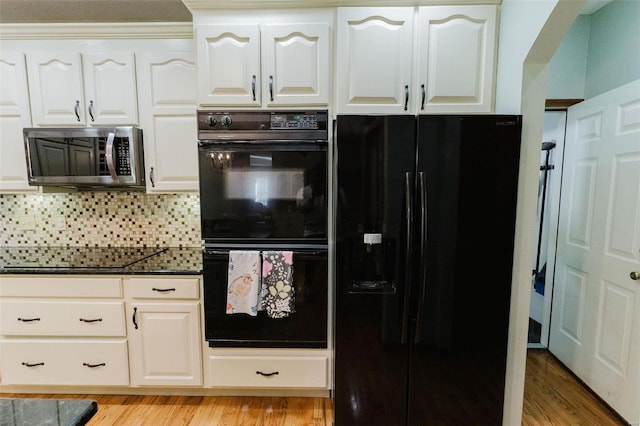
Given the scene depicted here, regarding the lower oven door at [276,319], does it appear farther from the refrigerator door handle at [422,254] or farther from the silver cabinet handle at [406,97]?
the silver cabinet handle at [406,97]

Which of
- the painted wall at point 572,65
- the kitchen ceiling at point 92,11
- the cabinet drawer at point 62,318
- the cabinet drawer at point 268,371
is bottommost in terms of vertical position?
the cabinet drawer at point 268,371

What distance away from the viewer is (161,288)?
1.84 m

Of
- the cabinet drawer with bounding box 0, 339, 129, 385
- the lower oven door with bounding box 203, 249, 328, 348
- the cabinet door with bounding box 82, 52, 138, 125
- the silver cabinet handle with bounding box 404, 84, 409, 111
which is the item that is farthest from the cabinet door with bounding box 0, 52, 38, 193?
the silver cabinet handle with bounding box 404, 84, 409, 111

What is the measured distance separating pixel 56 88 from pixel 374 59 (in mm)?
2069

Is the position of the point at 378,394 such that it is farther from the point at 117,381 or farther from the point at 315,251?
the point at 117,381

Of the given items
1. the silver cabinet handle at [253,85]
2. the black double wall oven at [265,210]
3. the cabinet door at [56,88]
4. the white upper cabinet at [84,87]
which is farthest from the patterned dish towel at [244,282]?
the cabinet door at [56,88]

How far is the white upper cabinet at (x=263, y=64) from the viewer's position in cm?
174

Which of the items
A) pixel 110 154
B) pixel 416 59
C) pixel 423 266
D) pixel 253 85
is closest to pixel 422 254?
pixel 423 266

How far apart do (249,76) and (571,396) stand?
116 inches

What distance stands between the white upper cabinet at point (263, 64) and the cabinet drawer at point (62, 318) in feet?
4.66

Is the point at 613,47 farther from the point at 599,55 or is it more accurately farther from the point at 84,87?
the point at 84,87

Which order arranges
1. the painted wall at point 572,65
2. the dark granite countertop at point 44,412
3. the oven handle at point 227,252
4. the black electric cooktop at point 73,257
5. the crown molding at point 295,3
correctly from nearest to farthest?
the dark granite countertop at point 44,412, the crown molding at point 295,3, the oven handle at point 227,252, the black electric cooktop at point 73,257, the painted wall at point 572,65

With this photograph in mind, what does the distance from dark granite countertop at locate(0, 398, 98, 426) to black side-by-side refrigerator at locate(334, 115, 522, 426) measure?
112cm

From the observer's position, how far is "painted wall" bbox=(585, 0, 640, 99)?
185 centimetres
